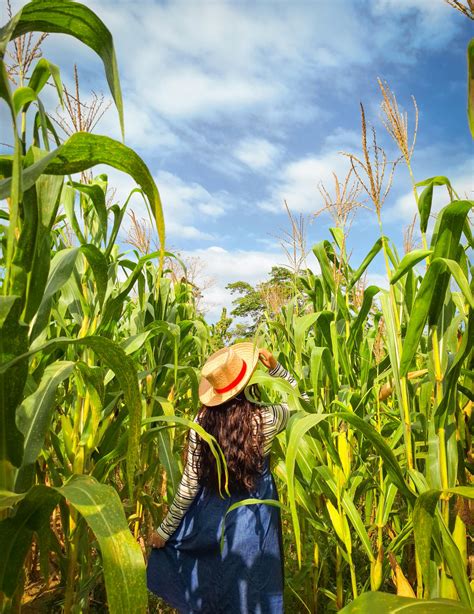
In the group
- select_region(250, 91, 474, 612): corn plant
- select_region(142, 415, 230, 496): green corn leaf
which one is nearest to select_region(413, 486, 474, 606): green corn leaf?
select_region(250, 91, 474, 612): corn plant

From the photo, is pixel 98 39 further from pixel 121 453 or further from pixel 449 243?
pixel 121 453

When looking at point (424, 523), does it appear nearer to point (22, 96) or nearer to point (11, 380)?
point (11, 380)

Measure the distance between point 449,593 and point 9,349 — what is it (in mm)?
1094

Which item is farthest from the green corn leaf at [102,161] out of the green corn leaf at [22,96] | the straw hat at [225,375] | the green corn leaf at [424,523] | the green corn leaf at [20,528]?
the straw hat at [225,375]

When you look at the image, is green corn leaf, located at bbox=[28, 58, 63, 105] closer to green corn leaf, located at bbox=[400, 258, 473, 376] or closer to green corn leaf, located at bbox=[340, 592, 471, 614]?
green corn leaf, located at bbox=[400, 258, 473, 376]

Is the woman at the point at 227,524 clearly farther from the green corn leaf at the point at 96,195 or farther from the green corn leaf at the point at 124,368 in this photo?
the green corn leaf at the point at 124,368

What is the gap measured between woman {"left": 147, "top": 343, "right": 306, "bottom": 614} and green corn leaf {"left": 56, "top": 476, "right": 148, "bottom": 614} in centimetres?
110

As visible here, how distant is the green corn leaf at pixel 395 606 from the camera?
64cm

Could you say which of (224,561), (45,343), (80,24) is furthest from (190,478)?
(80,24)

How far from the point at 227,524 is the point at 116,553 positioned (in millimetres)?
1273

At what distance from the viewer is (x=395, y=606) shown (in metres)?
0.65

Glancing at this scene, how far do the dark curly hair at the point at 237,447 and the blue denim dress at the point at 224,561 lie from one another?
0.07m

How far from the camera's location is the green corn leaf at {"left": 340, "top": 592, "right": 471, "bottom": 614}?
0.64 m

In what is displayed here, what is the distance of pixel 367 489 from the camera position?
1850 millimetres
